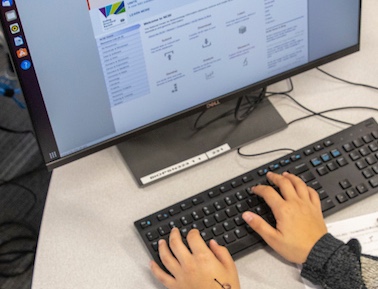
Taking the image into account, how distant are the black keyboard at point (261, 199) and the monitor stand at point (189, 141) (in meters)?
0.09

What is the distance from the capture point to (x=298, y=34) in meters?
1.02

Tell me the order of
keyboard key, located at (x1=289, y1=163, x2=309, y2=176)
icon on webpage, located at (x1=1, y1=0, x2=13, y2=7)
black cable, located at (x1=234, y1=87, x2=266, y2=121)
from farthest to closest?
black cable, located at (x1=234, y1=87, x2=266, y2=121) → keyboard key, located at (x1=289, y1=163, x2=309, y2=176) → icon on webpage, located at (x1=1, y1=0, x2=13, y2=7)

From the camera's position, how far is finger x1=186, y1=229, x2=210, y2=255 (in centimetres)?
87

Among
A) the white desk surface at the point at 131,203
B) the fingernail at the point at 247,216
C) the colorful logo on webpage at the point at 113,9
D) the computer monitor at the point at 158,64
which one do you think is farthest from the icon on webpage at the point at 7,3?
→ the fingernail at the point at 247,216

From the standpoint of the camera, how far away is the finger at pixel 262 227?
0.88 meters

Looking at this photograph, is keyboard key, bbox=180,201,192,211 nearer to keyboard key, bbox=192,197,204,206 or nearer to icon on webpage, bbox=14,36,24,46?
keyboard key, bbox=192,197,204,206

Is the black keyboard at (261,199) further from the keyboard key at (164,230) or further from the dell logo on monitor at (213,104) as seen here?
the dell logo on monitor at (213,104)

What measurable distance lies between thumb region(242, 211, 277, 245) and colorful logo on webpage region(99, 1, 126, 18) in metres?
0.37

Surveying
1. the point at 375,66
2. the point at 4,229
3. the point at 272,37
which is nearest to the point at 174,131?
the point at 272,37

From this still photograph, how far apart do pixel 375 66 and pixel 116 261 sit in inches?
26.0

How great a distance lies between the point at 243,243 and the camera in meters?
0.89

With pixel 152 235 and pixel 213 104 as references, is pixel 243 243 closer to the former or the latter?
pixel 152 235

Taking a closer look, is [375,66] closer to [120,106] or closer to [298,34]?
[298,34]

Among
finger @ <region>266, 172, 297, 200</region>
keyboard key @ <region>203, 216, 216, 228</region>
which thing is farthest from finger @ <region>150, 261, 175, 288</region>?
finger @ <region>266, 172, 297, 200</region>
